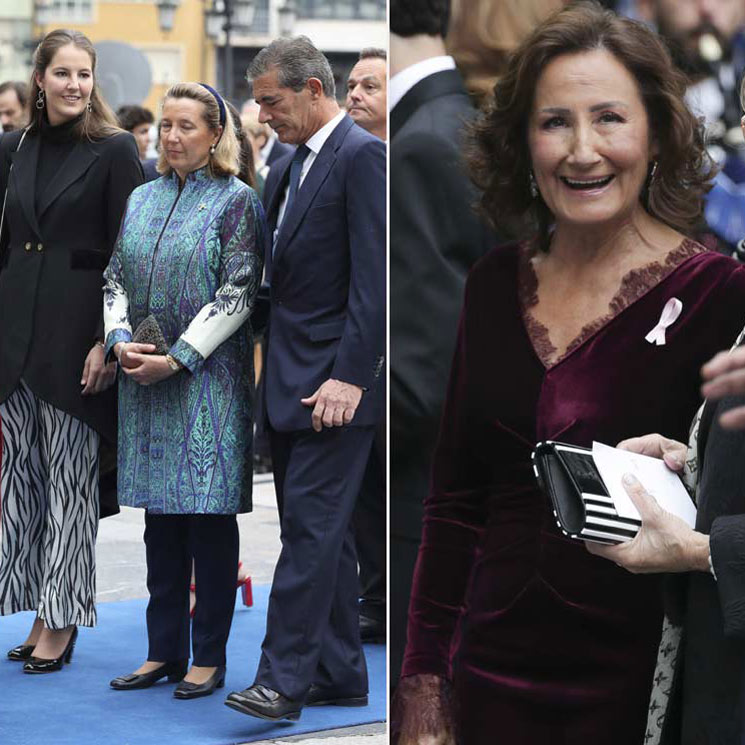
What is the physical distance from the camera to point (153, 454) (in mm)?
5055

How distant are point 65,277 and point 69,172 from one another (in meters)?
0.35

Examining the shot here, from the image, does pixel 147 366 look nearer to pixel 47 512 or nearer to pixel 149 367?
pixel 149 367

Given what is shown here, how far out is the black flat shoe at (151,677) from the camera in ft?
17.4

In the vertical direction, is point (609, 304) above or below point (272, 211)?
below

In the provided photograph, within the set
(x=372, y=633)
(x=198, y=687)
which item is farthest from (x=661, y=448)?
(x=372, y=633)

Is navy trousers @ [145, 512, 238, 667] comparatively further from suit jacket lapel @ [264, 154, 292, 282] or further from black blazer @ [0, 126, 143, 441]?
suit jacket lapel @ [264, 154, 292, 282]

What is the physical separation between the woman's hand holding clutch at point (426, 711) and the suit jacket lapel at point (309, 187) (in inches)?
95.8

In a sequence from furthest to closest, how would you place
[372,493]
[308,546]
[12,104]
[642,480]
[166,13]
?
[166,13] → [12,104] → [372,493] → [308,546] → [642,480]

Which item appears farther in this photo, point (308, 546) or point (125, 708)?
point (125, 708)

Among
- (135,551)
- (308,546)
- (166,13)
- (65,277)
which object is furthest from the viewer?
(166,13)

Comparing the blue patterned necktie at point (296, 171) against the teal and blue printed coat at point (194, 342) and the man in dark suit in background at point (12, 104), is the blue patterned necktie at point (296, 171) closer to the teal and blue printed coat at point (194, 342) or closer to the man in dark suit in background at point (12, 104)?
the teal and blue printed coat at point (194, 342)

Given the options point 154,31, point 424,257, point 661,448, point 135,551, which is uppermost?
point 154,31

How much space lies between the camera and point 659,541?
2.16 metres

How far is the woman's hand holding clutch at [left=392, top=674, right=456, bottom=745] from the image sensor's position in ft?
8.20
